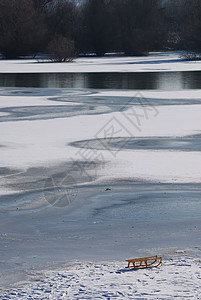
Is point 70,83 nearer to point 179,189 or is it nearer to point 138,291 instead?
point 179,189

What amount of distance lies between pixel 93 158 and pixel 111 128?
3.19 meters

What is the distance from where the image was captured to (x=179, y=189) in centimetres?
771

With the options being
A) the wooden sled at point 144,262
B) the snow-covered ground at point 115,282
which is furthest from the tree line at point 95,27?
the snow-covered ground at point 115,282

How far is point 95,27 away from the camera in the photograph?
242ft

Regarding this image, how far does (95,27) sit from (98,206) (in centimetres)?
6859

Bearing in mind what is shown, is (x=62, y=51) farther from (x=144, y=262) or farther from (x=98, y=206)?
(x=144, y=262)

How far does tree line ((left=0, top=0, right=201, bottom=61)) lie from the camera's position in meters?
66.7

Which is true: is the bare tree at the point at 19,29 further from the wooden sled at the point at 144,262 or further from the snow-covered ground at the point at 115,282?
the snow-covered ground at the point at 115,282

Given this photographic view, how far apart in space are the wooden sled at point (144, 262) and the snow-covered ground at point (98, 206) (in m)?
0.09

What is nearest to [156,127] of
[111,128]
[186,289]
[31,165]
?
[111,128]

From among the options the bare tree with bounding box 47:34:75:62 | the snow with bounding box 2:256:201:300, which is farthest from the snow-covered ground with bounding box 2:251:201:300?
the bare tree with bounding box 47:34:75:62

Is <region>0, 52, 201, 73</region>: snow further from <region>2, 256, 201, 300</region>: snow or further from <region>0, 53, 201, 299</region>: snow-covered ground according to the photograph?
<region>2, 256, 201, 300</region>: snow

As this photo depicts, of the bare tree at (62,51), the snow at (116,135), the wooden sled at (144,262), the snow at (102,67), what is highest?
the bare tree at (62,51)

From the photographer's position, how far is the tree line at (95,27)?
66688 millimetres
